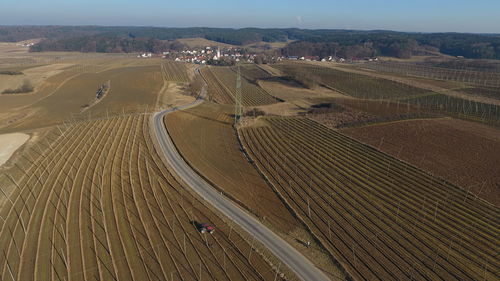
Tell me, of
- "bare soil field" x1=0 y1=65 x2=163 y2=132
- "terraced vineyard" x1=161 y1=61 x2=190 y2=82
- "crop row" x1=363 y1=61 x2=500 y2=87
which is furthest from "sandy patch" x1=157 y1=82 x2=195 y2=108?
"crop row" x1=363 y1=61 x2=500 y2=87

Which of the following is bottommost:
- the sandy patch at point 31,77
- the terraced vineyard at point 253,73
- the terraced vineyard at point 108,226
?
the terraced vineyard at point 108,226

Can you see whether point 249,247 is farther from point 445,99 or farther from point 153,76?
point 153,76

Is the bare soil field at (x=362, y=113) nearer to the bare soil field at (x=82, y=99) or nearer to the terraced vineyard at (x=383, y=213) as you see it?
the terraced vineyard at (x=383, y=213)

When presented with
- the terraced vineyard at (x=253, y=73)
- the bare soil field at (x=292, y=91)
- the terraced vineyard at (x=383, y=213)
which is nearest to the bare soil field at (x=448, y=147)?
the terraced vineyard at (x=383, y=213)

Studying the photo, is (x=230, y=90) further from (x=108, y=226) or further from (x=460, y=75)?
(x=460, y=75)

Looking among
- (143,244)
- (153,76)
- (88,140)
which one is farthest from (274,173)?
(153,76)

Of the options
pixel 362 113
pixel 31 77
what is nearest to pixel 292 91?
pixel 362 113

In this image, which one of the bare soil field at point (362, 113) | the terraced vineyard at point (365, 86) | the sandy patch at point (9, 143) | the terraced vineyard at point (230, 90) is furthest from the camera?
the terraced vineyard at point (365, 86)
